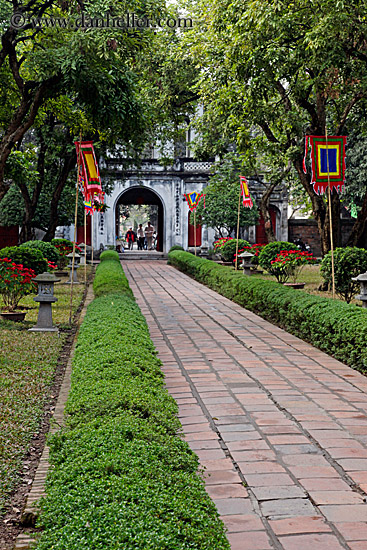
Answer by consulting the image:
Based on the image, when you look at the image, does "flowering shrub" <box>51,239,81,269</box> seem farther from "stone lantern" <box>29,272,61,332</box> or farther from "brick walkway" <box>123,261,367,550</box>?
"brick walkway" <box>123,261,367,550</box>

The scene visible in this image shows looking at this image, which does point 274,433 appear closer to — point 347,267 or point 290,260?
point 347,267

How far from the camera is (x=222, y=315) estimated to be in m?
9.97

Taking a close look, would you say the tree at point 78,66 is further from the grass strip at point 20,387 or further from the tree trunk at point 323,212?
the tree trunk at point 323,212

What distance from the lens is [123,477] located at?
241 centimetres

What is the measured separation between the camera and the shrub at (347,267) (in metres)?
11.2

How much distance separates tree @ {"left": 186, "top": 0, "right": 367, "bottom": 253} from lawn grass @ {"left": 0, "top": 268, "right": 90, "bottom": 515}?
212 inches

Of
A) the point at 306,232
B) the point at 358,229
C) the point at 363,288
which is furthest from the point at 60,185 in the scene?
the point at 306,232

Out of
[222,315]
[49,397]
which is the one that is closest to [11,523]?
[49,397]

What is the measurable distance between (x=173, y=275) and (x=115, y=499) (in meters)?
16.7

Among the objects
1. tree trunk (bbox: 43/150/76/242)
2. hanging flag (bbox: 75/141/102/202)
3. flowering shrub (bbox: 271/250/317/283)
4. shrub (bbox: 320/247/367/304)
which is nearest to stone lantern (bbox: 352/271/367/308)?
shrub (bbox: 320/247/367/304)

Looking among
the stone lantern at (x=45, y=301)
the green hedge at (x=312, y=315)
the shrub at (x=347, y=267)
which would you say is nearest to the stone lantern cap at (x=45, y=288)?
the stone lantern at (x=45, y=301)

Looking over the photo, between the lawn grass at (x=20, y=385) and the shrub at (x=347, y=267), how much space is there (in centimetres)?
557

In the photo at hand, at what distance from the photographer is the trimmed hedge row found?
2.03 m

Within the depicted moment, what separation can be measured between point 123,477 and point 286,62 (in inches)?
333
